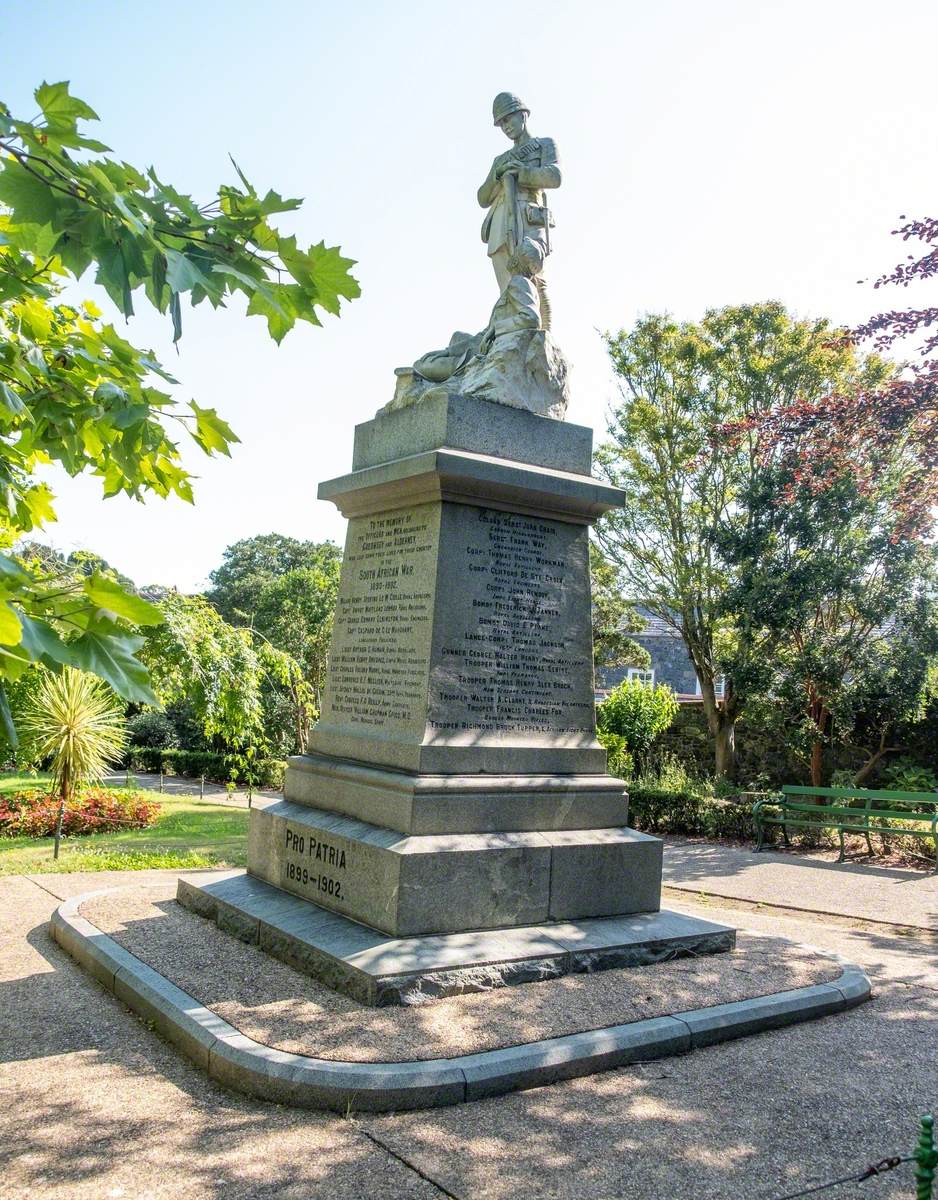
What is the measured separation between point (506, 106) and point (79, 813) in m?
11.8

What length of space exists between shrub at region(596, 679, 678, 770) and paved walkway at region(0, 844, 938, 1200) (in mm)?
12796

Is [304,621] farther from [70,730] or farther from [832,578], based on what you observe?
[832,578]

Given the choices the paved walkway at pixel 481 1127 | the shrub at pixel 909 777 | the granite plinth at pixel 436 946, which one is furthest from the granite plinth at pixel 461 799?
the shrub at pixel 909 777

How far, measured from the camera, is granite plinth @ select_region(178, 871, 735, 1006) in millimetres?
4922

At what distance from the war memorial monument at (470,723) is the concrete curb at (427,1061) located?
2.59 ft

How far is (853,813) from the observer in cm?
1226

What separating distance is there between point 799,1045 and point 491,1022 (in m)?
1.55

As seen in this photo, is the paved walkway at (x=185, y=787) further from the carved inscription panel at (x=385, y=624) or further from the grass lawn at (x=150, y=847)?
the carved inscription panel at (x=385, y=624)

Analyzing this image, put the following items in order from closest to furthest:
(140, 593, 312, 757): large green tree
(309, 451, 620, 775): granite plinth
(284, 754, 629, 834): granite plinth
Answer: (284, 754, 629, 834): granite plinth
(309, 451, 620, 775): granite plinth
(140, 593, 312, 757): large green tree

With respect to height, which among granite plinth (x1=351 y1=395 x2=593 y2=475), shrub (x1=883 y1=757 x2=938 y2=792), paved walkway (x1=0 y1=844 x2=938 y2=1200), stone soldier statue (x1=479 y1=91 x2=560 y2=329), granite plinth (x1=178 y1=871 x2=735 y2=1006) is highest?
stone soldier statue (x1=479 y1=91 x2=560 y2=329)

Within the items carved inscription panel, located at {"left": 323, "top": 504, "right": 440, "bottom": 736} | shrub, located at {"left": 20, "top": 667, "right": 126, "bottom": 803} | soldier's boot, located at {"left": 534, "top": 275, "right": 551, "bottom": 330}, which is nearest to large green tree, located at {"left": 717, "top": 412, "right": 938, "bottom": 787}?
soldier's boot, located at {"left": 534, "top": 275, "right": 551, "bottom": 330}

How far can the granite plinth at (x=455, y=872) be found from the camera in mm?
5402

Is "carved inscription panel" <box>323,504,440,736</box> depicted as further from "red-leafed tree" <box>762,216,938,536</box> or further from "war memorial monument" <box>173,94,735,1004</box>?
"red-leafed tree" <box>762,216,938,536</box>

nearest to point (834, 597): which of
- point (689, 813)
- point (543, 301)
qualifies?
point (689, 813)
